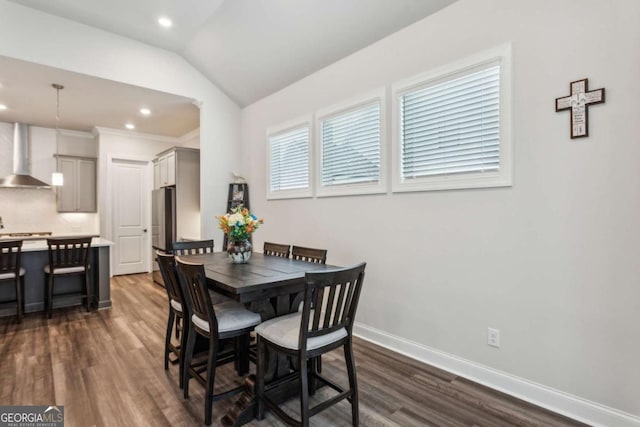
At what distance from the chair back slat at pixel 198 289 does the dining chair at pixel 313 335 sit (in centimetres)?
30

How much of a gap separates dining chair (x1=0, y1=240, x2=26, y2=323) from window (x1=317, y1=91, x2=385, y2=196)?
350 cm

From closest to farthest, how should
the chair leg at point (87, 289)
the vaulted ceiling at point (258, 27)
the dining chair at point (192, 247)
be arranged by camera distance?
the vaulted ceiling at point (258, 27) → the dining chair at point (192, 247) → the chair leg at point (87, 289)

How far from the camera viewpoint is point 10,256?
359 centimetres

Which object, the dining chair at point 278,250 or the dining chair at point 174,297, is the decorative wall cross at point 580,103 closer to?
the dining chair at point 278,250

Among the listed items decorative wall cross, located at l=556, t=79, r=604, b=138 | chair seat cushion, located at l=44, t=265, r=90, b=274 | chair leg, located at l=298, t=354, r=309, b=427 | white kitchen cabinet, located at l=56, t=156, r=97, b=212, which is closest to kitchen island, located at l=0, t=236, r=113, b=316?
chair seat cushion, located at l=44, t=265, r=90, b=274

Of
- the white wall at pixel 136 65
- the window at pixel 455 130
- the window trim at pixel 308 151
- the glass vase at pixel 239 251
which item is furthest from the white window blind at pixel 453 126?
the white wall at pixel 136 65

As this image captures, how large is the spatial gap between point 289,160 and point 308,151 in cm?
41

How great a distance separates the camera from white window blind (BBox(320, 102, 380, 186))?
315 cm

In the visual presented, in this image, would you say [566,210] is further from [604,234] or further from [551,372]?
[551,372]

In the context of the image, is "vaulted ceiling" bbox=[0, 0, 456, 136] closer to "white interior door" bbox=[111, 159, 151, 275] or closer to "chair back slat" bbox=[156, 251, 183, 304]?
"white interior door" bbox=[111, 159, 151, 275]

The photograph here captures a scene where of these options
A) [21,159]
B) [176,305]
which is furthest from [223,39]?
[21,159]

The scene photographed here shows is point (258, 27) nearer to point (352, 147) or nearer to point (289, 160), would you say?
point (289, 160)

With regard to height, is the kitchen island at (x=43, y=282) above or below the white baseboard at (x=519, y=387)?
above

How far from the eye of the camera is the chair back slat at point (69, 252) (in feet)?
12.5
